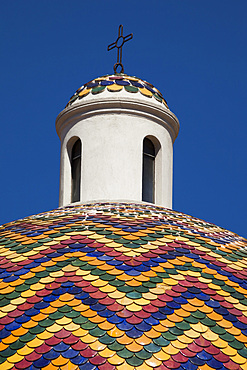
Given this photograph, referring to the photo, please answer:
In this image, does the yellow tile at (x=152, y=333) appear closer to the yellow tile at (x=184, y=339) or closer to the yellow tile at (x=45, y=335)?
the yellow tile at (x=184, y=339)

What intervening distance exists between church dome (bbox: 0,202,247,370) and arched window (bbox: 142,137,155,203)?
2.21m

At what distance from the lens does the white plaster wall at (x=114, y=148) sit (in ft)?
50.4

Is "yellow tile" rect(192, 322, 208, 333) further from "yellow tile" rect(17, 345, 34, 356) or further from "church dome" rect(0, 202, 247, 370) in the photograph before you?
"yellow tile" rect(17, 345, 34, 356)

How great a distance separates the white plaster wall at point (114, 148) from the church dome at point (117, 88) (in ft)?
0.76

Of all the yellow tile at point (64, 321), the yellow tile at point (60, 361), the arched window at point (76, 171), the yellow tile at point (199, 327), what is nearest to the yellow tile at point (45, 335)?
the yellow tile at point (64, 321)

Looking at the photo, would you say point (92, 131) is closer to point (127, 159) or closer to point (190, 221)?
point (127, 159)

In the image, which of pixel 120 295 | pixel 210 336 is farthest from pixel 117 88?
pixel 210 336

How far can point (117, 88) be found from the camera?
15.9 meters

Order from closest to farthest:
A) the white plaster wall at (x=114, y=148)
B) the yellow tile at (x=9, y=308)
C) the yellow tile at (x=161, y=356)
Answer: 1. the yellow tile at (x=161, y=356)
2. the yellow tile at (x=9, y=308)
3. the white plaster wall at (x=114, y=148)

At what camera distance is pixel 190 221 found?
13844 millimetres

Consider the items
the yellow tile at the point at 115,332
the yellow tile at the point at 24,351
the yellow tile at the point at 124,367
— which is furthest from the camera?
the yellow tile at the point at 115,332

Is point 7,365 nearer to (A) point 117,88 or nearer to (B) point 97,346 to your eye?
(B) point 97,346

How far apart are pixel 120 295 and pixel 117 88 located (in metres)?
5.80

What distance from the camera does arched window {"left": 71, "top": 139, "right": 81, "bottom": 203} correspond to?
15867mm
